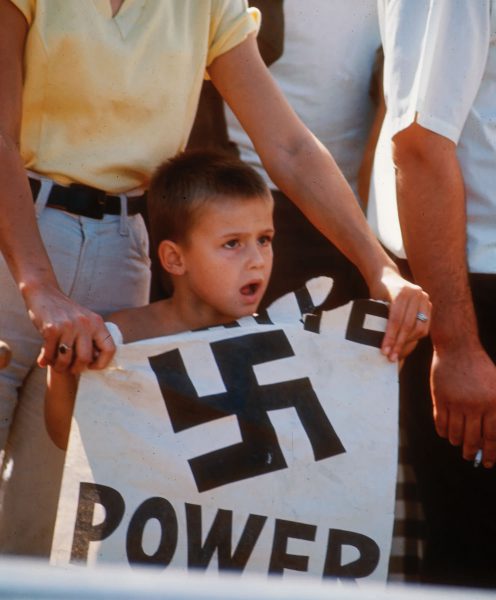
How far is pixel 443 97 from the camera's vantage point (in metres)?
2.25

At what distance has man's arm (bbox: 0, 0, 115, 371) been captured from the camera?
1901 mm

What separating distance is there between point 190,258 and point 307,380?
51 cm

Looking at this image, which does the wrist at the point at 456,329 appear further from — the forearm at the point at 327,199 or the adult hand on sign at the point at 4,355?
the adult hand on sign at the point at 4,355

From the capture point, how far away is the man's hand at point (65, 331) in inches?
74.2

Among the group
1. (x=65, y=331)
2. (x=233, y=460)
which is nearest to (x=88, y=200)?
(x=65, y=331)

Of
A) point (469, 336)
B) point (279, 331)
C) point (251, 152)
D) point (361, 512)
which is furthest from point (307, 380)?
point (251, 152)

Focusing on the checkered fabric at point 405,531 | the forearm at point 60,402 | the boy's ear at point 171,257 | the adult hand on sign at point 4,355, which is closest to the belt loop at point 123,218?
the boy's ear at point 171,257

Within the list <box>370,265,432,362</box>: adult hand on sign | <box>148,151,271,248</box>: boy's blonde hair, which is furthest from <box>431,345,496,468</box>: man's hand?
<box>148,151,271,248</box>: boy's blonde hair

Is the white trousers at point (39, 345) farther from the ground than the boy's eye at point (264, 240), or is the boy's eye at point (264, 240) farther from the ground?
the boy's eye at point (264, 240)

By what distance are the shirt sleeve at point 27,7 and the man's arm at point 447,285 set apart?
2.62ft

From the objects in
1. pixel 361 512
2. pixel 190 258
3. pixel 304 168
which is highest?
pixel 304 168

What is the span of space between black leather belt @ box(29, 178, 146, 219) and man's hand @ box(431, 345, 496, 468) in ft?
2.54

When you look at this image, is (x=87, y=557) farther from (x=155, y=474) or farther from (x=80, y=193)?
(x=80, y=193)

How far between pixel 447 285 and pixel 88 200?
2.55ft
